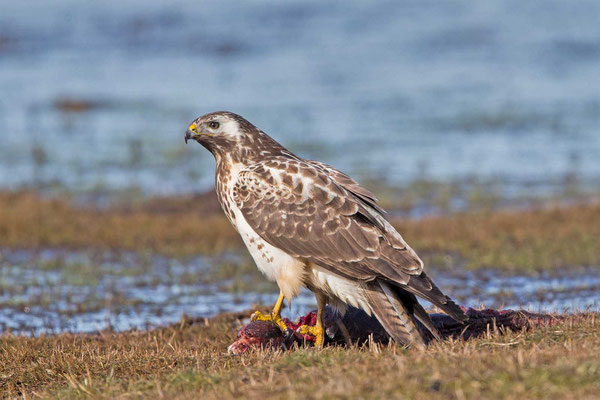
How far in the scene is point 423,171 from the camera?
17.0 metres

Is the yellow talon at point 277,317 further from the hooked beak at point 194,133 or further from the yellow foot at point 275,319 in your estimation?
the hooked beak at point 194,133

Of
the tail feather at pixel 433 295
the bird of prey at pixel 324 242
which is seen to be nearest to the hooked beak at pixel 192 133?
the bird of prey at pixel 324 242

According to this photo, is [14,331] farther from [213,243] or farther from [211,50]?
[211,50]

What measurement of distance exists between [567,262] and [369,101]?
50.2 feet

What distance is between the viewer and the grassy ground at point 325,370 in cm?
462

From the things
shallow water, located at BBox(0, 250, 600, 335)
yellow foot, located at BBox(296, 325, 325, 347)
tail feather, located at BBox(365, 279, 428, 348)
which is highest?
tail feather, located at BBox(365, 279, 428, 348)

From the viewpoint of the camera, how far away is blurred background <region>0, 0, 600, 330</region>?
16.5m

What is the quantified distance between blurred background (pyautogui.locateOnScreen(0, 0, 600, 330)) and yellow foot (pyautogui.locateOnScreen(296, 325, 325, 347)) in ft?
9.02

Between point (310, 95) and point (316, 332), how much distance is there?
66.5 feet

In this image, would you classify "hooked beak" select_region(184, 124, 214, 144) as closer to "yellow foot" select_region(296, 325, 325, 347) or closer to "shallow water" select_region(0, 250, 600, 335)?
"yellow foot" select_region(296, 325, 325, 347)

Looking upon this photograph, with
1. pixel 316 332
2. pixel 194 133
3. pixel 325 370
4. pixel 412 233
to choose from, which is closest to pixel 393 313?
pixel 316 332

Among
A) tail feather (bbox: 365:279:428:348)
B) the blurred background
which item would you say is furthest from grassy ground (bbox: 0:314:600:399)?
the blurred background

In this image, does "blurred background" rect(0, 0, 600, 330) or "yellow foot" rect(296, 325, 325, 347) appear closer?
"yellow foot" rect(296, 325, 325, 347)

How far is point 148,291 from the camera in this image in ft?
34.7
